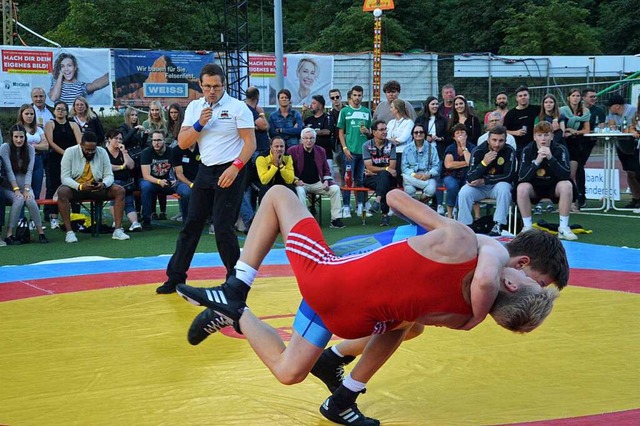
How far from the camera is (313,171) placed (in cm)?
1133

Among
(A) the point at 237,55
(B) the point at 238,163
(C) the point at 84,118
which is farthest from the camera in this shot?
(A) the point at 237,55

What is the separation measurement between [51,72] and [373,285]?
14735mm

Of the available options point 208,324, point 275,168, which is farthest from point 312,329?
point 275,168

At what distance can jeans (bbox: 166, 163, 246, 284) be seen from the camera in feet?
20.6

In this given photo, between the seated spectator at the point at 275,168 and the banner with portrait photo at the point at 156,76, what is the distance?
312 inches

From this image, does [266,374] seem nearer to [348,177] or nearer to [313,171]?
[313,171]

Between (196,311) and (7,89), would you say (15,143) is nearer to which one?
(196,311)

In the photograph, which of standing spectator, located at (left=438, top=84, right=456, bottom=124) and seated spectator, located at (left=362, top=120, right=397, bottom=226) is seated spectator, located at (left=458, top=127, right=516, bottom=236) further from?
standing spectator, located at (left=438, top=84, right=456, bottom=124)

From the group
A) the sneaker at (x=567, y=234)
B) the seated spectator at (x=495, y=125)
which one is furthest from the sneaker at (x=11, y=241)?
the sneaker at (x=567, y=234)

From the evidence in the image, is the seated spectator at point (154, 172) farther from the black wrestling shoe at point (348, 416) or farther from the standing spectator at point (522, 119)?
the black wrestling shoe at point (348, 416)

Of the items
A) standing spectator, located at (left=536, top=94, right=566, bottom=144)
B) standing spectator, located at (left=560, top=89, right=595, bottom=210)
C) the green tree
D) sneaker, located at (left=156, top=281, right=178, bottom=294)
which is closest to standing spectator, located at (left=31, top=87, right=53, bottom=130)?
sneaker, located at (left=156, top=281, right=178, bottom=294)

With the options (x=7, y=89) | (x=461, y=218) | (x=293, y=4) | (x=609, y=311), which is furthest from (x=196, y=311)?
(x=293, y=4)

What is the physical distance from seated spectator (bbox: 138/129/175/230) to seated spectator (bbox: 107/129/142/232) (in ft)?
0.50

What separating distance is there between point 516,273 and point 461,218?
699 cm
